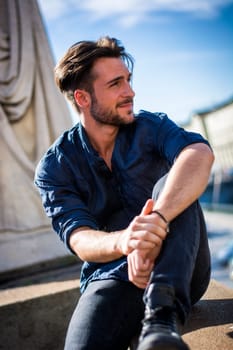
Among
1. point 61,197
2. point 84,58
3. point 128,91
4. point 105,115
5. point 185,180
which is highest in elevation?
point 84,58

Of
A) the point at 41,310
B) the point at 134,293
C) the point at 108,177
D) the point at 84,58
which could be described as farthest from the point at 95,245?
the point at 41,310

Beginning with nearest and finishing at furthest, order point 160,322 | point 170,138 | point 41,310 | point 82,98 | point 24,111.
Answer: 1. point 160,322
2. point 170,138
3. point 82,98
4. point 41,310
5. point 24,111

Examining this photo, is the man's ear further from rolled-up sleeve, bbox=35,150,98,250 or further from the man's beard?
rolled-up sleeve, bbox=35,150,98,250

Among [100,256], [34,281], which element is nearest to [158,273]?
[100,256]

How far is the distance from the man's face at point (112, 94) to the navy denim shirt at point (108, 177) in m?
0.08

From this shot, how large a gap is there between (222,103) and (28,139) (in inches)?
2642

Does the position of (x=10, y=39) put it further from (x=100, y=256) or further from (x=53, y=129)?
(x=100, y=256)

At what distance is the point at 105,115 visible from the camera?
176 centimetres

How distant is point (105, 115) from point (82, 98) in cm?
21

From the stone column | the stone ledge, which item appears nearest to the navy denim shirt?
the stone ledge

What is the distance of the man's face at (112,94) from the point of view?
173cm

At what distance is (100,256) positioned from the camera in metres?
1.40

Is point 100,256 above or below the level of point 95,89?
below

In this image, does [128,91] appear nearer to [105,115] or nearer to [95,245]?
[105,115]
